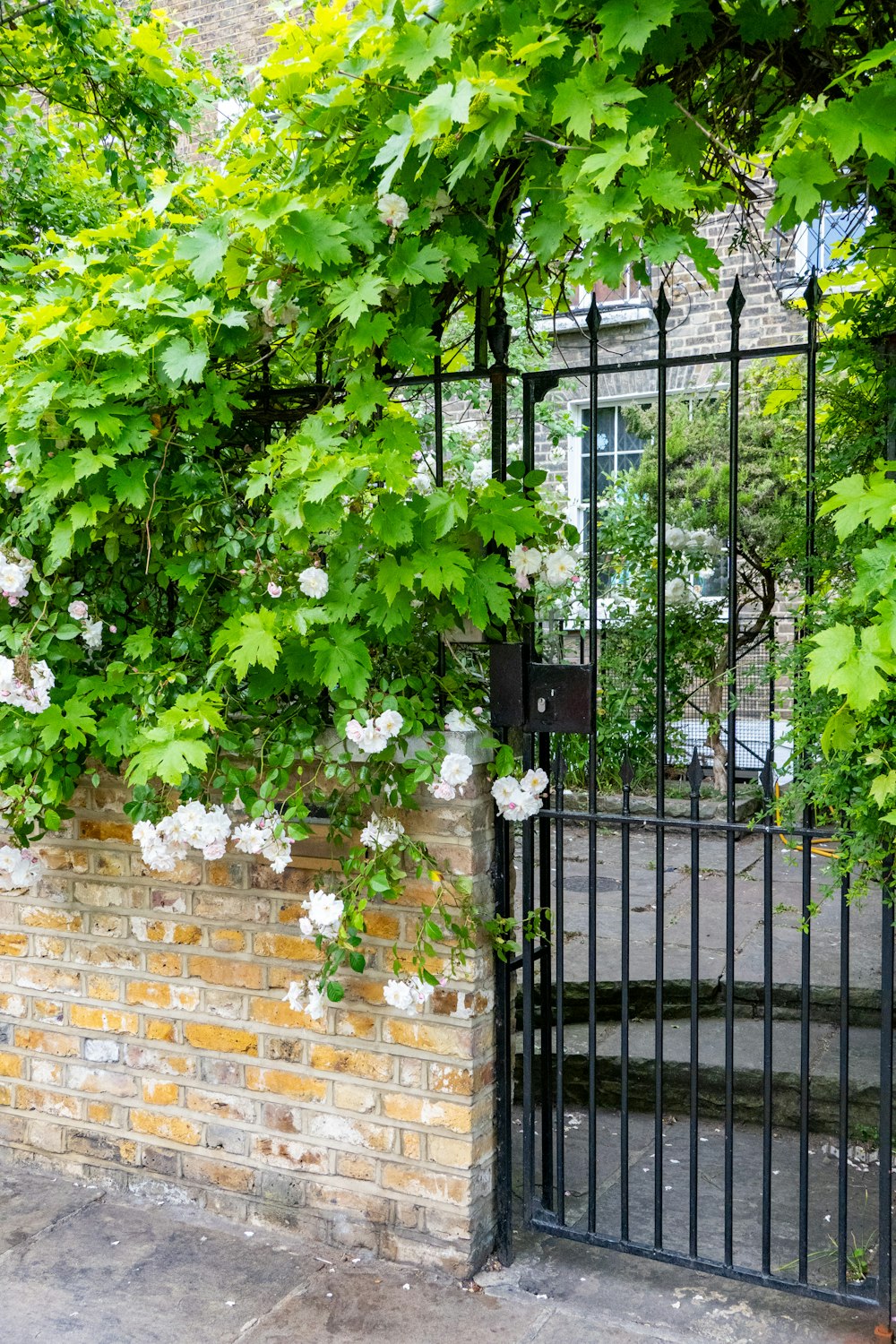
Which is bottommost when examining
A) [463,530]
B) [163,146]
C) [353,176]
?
[463,530]

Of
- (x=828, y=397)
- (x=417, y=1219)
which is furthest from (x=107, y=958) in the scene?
(x=828, y=397)

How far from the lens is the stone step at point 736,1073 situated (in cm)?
366

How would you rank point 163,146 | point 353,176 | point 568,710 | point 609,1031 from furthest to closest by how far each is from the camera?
point 163,146 → point 609,1031 → point 568,710 → point 353,176

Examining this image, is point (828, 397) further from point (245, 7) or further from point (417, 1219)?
point (245, 7)

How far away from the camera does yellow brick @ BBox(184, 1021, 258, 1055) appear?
3.16m

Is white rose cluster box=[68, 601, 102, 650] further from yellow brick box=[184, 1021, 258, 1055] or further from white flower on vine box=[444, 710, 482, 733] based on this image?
yellow brick box=[184, 1021, 258, 1055]

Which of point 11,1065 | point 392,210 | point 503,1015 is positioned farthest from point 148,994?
point 392,210

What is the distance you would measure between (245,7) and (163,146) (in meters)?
7.42

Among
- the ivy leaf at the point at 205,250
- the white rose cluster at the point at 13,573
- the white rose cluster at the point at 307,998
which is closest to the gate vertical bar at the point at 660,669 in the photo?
the white rose cluster at the point at 307,998

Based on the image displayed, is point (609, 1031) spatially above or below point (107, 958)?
below

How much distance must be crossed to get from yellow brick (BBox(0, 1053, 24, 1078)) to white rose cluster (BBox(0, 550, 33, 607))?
1.56 meters

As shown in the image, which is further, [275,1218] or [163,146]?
[163,146]

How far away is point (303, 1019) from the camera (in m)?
3.07

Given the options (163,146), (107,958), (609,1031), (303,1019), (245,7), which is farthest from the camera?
(245,7)
